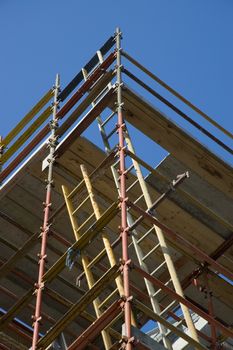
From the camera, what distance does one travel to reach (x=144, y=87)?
34.6 feet

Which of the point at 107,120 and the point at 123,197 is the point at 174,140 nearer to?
the point at 107,120

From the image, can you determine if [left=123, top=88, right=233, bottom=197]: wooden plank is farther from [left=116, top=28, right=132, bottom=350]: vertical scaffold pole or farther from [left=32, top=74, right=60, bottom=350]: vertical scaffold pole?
[left=32, top=74, right=60, bottom=350]: vertical scaffold pole

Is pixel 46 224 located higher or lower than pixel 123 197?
lower

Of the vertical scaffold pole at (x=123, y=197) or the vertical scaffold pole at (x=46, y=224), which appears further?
the vertical scaffold pole at (x=46, y=224)

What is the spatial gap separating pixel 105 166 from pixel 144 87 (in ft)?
5.11

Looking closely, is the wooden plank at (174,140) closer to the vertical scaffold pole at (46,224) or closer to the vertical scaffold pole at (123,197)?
the vertical scaffold pole at (123,197)

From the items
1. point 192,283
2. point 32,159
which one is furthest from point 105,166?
point 192,283

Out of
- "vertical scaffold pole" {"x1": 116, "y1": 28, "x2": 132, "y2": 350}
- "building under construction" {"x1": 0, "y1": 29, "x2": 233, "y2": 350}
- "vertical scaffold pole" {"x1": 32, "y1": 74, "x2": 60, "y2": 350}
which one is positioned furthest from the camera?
"building under construction" {"x1": 0, "y1": 29, "x2": 233, "y2": 350}

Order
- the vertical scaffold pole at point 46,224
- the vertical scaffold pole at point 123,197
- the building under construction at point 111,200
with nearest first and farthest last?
the vertical scaffold pole at point 123,197 < the vertical scaffold pole at point 46,224 < the building under construction at point 111,200

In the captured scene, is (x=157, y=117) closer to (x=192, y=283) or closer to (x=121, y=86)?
(x=121, y=86)

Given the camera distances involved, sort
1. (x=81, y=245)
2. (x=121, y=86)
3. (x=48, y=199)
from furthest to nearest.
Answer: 1. (x=121, y=86)
2. (x=48, y=199)
3. (x=81, y=245)

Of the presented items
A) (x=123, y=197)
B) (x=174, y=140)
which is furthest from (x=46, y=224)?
(x=174, y=140)

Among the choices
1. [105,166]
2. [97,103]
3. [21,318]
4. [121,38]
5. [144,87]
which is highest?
[121,38]

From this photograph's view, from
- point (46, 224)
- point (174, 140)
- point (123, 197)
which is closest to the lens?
point (123, 197)
